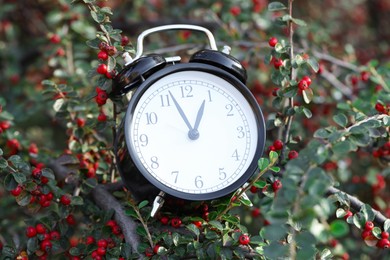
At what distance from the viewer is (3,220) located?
2053 mm

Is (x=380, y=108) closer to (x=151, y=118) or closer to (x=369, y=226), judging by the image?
(x=369, y=226)

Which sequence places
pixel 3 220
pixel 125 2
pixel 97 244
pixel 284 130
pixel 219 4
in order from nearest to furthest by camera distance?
pixel 97 244, pixel 284 130, pixel 3 220, pixel 219 4, pixel 125 2

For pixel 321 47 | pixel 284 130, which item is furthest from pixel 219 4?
pixel 284 130

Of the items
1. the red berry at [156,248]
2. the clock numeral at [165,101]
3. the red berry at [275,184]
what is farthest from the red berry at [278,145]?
the red berry at [156,248]

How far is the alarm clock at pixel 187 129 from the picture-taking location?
1507 mm

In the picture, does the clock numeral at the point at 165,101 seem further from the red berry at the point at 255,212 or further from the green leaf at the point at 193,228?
the red berry at the point at 255,212

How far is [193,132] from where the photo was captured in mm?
1535

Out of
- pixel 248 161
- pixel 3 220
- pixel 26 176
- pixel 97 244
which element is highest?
pixel 248 161

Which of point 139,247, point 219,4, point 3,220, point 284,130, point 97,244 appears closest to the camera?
point 139,247

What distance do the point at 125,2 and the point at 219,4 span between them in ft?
1.91

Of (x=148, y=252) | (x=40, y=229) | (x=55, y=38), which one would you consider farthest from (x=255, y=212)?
(x=55, y=38)

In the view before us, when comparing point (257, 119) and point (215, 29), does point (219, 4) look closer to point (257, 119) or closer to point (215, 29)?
point (215, 29)

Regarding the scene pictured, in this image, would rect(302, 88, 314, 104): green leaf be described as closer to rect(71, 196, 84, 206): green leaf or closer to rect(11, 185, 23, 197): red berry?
rect(71, 196, 84, 206): green leaf

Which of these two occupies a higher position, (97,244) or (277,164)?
(277,164)
